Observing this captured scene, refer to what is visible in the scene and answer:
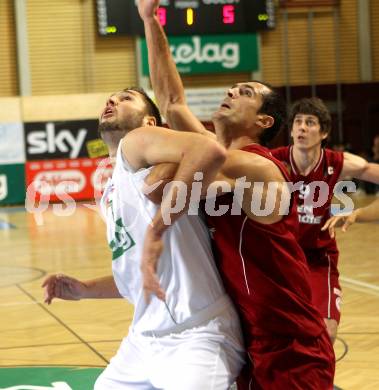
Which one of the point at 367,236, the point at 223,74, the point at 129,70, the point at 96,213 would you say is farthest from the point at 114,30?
the point at 367,236

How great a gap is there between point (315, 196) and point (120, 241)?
234 cm

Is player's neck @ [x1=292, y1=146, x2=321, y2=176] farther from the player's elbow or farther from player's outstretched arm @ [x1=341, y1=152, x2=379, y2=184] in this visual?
the player's elbow

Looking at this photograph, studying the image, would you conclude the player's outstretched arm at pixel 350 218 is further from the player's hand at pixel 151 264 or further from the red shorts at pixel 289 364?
the player's hand at pixel 151 264

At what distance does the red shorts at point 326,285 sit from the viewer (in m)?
5.05

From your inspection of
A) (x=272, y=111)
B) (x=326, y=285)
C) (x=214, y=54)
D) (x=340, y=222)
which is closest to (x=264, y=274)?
(x=272, y=111)

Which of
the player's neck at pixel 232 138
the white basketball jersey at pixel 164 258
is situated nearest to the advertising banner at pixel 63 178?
the player's neck at pixel 232 138

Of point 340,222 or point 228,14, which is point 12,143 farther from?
point 340,222

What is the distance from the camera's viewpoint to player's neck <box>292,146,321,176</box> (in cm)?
541

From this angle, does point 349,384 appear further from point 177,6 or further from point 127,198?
point 177,6

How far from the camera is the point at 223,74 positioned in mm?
20156

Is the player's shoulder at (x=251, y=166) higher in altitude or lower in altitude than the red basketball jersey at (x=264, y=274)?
higher

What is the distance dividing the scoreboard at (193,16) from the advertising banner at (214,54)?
0.59m

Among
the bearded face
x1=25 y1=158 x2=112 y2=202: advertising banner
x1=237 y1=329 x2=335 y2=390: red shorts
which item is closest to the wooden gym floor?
x1=237 y1=329 x2=335 y2=390: red shorts

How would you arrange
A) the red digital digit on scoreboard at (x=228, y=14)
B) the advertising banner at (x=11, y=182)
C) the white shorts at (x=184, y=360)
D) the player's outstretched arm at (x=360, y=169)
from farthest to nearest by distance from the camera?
the advertising banner at (x=11, y=182)
the red digital digit on scoreboard at (x=228, y=14)
the player's outstretched arm at (x=360, y=169)
the white shorts at (x=184, y=360)
